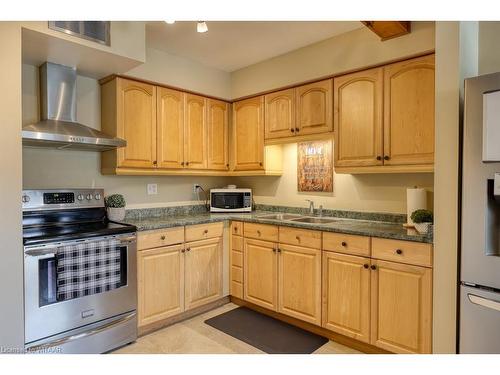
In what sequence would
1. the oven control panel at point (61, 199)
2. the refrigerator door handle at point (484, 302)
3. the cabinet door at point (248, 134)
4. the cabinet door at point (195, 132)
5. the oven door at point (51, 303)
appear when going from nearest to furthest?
1. the refrigerator door handle at point (484, 302)
2. the oven door at point (51, 303)
3. the oven control panel at point (61, 199)
4. the cabinet door at point (195, 132)
5. the cabinet door at point (248, 134)

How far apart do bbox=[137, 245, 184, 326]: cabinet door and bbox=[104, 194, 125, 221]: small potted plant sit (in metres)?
0.47

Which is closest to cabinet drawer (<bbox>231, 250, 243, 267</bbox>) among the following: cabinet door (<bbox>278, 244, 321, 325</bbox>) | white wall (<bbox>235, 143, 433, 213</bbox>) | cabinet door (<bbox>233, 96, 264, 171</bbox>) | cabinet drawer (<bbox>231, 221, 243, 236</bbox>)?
cabinet drawer (<bbox>231, 221, 243, 236</bbox>)

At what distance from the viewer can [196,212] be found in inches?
140

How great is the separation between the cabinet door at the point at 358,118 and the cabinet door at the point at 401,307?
867 millimetres

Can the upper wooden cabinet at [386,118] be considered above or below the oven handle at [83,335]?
above

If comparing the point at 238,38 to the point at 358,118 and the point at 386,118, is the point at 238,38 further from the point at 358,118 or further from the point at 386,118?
the point at 386,118

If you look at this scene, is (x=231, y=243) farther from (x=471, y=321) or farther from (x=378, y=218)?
(x=471, y=321)

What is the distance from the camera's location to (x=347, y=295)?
2.34 meters

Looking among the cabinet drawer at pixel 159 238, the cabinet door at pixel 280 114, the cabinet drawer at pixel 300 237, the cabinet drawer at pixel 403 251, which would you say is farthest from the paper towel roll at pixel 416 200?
the cabinet drawer at pixel 159 238

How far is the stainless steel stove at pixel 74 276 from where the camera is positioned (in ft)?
6.50

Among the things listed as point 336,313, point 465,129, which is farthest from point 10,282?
point 465,129

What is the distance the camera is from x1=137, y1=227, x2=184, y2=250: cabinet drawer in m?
2.52

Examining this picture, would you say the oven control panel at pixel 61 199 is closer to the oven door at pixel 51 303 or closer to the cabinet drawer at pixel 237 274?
the oven door at pixel 51 303

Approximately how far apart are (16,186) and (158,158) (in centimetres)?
128
